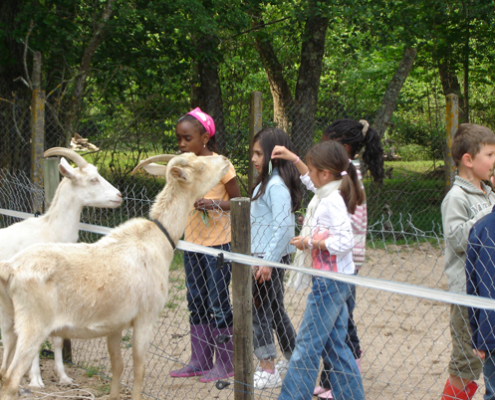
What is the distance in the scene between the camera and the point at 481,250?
2344 mm

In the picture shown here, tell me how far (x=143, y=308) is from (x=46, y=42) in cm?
551

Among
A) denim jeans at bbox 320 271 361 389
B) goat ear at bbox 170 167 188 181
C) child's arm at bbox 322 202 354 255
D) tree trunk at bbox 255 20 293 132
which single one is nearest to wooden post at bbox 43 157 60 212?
goat ear at bbox 170 167 188 181

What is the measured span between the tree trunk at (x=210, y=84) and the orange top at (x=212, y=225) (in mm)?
3849

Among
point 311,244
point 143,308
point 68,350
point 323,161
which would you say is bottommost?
point 68,350

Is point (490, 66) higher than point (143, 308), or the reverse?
point (490, 66)

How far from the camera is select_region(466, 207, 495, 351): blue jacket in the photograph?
7.58ft

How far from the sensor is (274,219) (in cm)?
316

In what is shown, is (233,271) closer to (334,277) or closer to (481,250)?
(334,277)

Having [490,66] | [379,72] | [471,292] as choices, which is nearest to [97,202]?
[471,292]

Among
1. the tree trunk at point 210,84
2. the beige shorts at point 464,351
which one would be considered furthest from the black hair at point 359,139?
the tree trunk at point 210,84

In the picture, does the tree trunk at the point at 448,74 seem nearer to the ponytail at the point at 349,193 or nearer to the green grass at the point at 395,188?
the green grass at the point at 395,188

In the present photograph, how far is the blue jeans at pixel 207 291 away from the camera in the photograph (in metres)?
3.49

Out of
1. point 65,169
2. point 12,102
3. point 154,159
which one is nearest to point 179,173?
point 154,159

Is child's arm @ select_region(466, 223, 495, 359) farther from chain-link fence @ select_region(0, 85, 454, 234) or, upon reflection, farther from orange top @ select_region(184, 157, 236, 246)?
chain-link fence @ select_region(0, 85, 454, 234)
